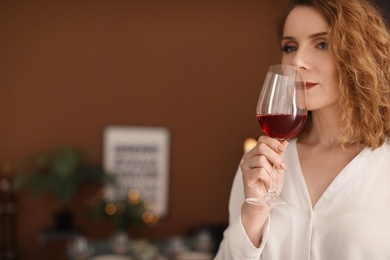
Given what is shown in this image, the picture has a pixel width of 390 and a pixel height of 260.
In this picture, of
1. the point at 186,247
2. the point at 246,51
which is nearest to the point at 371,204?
the point at 186,247

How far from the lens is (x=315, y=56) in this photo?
1.60 m

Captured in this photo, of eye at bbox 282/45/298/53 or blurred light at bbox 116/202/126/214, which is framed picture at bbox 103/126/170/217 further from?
eye at bbox 282/45/298/53

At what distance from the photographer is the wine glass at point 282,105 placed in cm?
144

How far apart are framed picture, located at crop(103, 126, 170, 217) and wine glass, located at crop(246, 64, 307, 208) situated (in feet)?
16.2

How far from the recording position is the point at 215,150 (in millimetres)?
6703

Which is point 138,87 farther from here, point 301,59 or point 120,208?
point 301,59

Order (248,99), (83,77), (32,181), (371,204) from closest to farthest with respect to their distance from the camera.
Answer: (371,204) → (32,181) → (83,77) → (248,99)

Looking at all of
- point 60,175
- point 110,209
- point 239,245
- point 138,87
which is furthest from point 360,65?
point 138,87

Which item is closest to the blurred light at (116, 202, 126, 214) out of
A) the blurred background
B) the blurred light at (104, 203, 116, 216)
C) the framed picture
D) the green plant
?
the blurred light at (104, 203, 116, 216)

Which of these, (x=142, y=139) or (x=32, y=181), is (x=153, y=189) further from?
(x=32, y=181)

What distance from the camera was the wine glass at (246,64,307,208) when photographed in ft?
4.73

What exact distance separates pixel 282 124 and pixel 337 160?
343 millimetres

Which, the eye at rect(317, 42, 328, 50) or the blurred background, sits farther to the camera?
the blurred background

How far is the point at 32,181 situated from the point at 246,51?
2.89 metres
